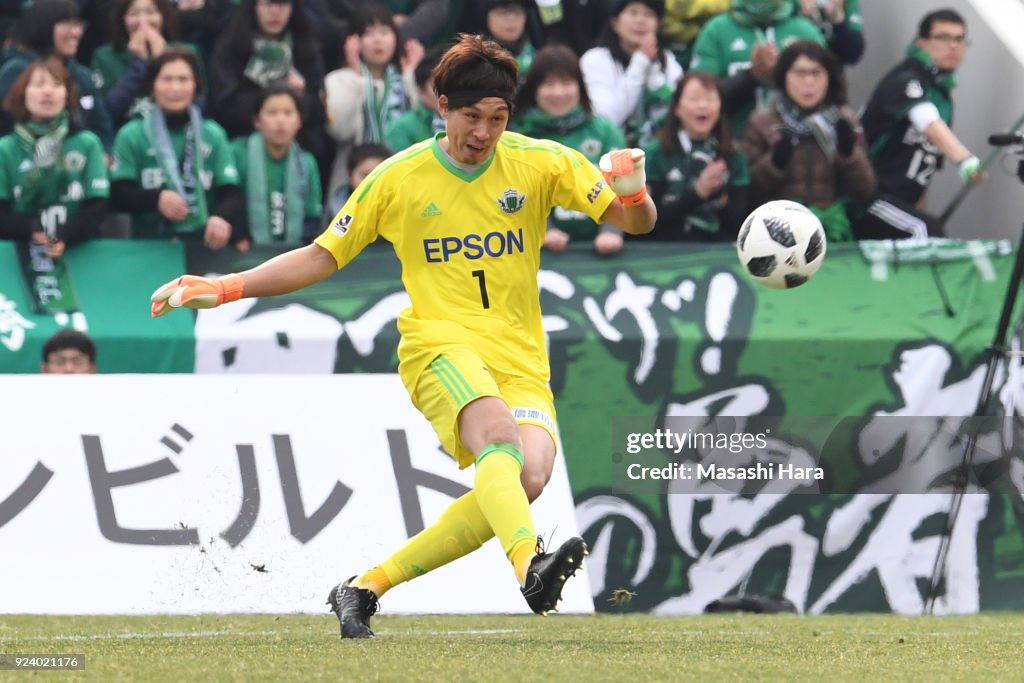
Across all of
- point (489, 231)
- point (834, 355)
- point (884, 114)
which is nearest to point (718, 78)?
point (884, 114)

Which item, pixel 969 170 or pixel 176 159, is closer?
pixel 176 159

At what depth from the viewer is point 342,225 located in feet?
21.2

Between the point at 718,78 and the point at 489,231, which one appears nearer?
the point at 489,231

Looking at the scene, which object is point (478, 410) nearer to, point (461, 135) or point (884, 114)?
point (461, 135)

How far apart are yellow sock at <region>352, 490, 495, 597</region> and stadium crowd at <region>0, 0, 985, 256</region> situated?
12.1ft

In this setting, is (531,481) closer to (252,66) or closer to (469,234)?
(469,234)

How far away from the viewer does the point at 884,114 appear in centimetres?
1134

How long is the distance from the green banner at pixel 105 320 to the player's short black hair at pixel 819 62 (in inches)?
152

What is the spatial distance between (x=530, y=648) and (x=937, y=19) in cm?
658

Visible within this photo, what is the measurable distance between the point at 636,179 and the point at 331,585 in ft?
10.4

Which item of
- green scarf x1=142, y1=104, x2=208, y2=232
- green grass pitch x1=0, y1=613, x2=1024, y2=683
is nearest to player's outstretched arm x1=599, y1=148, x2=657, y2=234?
green grass pitch x1=0, y1=613, x2=1024, y2=683

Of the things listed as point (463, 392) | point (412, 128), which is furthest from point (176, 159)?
point (463, 392)

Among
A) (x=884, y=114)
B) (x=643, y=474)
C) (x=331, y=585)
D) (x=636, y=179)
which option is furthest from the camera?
(x=884, y=114)

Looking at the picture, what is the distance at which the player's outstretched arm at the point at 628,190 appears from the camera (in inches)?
239
